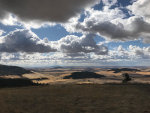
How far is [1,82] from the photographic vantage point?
5850 cm

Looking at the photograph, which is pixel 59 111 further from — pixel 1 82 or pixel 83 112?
pixel 1 82

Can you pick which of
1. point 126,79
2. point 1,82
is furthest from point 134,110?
point 1,82

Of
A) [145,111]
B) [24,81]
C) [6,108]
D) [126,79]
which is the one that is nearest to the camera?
[145,111]

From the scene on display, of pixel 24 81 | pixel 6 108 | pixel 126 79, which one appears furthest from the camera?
pixel 24 81

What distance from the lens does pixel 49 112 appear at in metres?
17.7

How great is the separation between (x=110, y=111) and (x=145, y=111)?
4.05 meters

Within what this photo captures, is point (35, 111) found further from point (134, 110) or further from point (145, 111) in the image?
point (145, 111)

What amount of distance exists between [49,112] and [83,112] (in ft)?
13.3

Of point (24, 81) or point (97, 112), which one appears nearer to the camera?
point (97, 112)

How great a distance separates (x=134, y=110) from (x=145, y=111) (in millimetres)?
1198

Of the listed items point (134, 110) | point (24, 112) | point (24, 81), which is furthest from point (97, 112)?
point (24, 81)

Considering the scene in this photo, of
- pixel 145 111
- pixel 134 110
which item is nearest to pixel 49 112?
pixel 134 110

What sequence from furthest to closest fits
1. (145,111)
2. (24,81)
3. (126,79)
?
(24,81), (126,79), (145,111)

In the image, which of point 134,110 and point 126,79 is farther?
point 126,79
